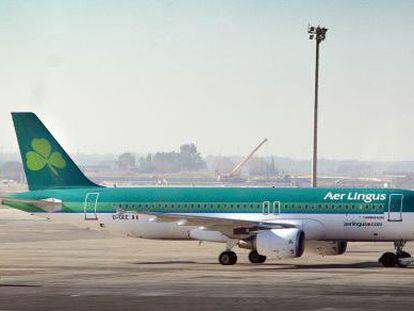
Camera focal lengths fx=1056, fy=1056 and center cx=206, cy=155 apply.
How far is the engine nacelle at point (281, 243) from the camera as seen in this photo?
46969 millimetres

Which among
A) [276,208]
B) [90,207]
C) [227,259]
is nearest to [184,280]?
[227,259]

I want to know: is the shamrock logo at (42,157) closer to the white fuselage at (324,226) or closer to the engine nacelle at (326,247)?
the white fuselage at (324,226)

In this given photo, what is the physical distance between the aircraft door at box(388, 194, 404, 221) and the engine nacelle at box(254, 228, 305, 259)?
4345 mm

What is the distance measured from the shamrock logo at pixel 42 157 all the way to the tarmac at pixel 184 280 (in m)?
4.72

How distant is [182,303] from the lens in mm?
31734

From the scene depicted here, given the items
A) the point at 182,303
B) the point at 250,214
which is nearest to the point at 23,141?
the point at 250,214

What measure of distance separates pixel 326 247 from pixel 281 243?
461cm

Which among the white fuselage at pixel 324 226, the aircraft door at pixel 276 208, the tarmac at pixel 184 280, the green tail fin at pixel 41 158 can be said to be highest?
the green tail fin at pixel 41 158

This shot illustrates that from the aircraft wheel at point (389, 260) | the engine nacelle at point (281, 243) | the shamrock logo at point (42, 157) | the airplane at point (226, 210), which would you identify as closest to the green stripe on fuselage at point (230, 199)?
the airplane at point (226, 210)

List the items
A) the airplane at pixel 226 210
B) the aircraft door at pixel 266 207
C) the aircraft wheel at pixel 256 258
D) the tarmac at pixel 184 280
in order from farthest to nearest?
the aircraft wheel at pixel 256 258 < the aircraft door at pixel 266 207 < the airplane at pixel 226 210 < the tarmac at pixel 184 280

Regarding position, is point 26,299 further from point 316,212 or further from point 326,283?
point 316,212

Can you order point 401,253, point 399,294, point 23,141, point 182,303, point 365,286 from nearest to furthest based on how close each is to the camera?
point 182,303 < point 399,294 < point 365,286 < point 401,253 < point 23,141

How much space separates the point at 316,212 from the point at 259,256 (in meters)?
3.63

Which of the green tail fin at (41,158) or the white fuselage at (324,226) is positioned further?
the green tail fin at (41,158)
